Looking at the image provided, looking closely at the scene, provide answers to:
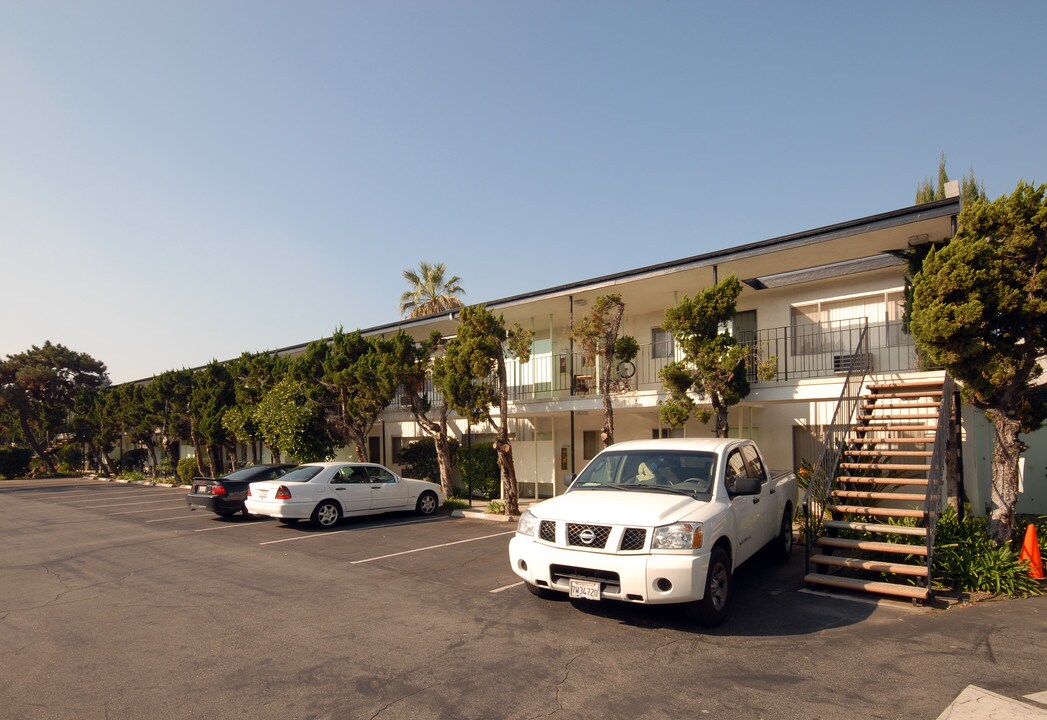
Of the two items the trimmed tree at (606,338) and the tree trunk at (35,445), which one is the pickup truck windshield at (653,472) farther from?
the tree trunk at (35,445)

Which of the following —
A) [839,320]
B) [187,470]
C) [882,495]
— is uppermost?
[839,320]

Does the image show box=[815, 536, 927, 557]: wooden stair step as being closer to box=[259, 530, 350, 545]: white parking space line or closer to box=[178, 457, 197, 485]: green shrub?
box=[259, 530, 350, 545]: white parking space line

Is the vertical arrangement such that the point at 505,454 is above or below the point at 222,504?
above

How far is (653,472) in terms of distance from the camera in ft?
24.5

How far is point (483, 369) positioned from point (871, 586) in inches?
358

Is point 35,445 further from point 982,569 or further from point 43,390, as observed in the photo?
point 982,569

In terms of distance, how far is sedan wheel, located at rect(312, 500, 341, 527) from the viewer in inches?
534

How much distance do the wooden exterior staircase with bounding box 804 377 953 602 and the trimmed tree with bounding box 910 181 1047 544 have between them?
768 millimetres

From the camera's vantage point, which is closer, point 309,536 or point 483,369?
point 309,536

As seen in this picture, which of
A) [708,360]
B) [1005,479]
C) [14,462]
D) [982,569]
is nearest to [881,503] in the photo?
[1005,479]

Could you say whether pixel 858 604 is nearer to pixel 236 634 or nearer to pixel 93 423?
pixel 236 634

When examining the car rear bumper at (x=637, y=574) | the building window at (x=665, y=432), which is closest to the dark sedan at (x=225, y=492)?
the building window at (x=665, y=432)

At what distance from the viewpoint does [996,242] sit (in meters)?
8.20

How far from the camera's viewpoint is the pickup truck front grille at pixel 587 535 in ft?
20.1
